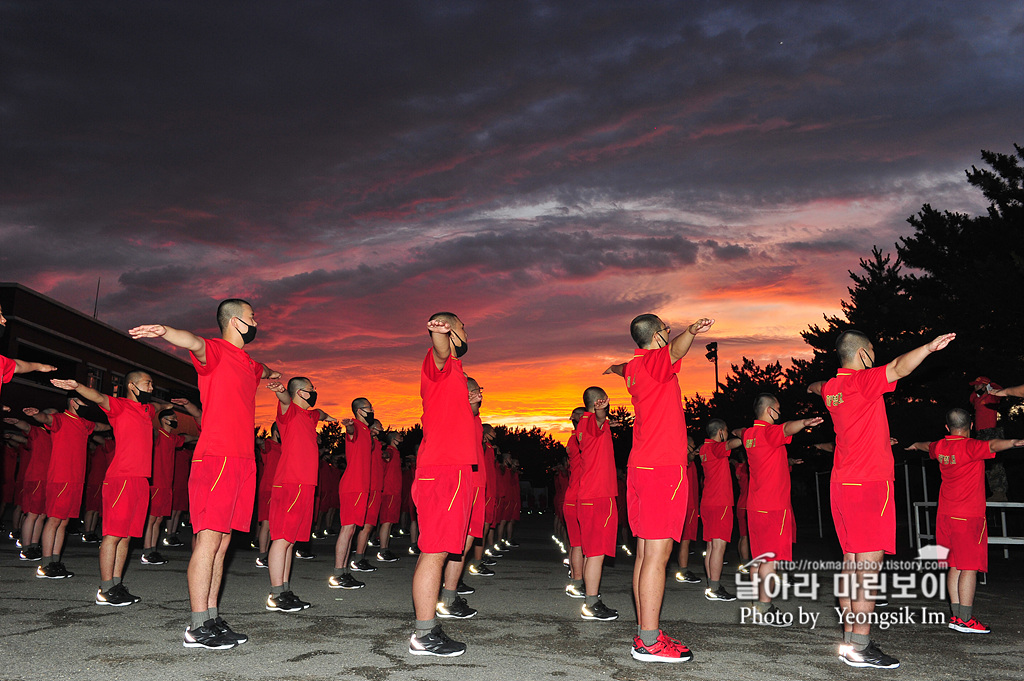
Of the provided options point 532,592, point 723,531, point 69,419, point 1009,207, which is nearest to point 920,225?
point 1009,207

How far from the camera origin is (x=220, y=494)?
5.14m

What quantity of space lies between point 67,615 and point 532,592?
4465 millimetres

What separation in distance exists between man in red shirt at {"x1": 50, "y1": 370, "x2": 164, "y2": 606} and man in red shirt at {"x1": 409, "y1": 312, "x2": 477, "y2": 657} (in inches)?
124

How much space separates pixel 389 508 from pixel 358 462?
4145 millimetres

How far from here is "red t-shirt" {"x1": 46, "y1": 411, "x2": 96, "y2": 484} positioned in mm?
9164

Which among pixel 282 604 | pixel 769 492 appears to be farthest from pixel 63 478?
pixel 769 492

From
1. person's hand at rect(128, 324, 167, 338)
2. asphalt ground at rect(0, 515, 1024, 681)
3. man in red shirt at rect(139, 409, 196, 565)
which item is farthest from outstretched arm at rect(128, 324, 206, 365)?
man in red shirt at rect(139, 409, 196, 565)

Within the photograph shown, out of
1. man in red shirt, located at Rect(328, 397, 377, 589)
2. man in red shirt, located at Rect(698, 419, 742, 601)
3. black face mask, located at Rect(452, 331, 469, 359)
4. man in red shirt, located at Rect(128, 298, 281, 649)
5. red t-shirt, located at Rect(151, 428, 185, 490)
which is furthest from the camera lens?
red t-shirt, located at Rect(151, 428, 185, 490)

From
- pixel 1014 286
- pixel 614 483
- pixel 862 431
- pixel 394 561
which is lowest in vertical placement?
pixel 394 561

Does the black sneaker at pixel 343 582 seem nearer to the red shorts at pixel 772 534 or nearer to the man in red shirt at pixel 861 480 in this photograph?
the red shorts at pixel 772 534

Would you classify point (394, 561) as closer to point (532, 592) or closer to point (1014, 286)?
point (532, 592)

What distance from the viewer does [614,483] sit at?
698 cm

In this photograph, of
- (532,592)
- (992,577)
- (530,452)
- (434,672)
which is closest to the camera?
(434,672)

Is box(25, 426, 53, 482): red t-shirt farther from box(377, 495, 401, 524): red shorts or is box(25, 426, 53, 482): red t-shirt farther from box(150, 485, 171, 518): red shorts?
box(377, 495, 401, 524): red shorts
